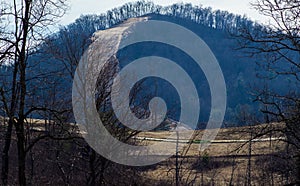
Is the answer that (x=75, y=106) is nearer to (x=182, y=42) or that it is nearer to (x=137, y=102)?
(x=137, y=102)

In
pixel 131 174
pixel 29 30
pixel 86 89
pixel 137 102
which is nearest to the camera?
pixel 29 30

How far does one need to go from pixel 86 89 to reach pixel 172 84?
9392cm

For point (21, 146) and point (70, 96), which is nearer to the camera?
point (21, 146)

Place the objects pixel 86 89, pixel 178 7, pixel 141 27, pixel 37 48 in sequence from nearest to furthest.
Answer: pixel 37 48 → pixel 86 89 → pixel 141 27 → pixel 178 7

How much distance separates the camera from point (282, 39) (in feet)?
19.7

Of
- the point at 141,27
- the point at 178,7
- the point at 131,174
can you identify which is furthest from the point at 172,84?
the point at 131,174

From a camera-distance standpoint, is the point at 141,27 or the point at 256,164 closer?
the point at 256,164

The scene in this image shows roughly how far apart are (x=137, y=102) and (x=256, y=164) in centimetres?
1792

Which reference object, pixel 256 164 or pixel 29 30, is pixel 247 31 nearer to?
pixel 29 30

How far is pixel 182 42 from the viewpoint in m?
126

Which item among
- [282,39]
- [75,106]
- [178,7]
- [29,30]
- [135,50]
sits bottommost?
[75,106]

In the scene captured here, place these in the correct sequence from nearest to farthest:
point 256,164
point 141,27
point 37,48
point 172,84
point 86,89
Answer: point 37,48
point 86,89
point 256,164
point 172,84
point 141,27

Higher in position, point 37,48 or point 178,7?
point 178,7

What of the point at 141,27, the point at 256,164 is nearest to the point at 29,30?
the point at 256,164
